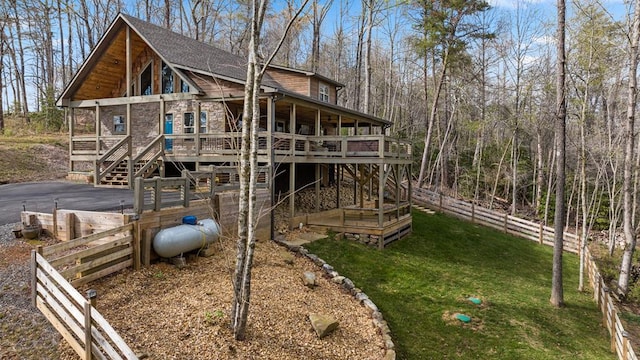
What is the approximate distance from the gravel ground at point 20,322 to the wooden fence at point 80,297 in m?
0.15

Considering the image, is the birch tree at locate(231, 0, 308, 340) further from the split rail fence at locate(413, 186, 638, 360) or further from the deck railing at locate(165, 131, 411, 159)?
the split rail fence at locate(413, 186, 638, 360)

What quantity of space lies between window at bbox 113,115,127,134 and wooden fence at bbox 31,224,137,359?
1223 centimetres

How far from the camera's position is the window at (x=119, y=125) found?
17.6 meters

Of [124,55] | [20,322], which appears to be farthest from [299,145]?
[20,322]

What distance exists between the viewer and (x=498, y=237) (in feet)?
60.5

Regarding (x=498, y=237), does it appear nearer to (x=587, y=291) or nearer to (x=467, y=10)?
(x=587, y=291)

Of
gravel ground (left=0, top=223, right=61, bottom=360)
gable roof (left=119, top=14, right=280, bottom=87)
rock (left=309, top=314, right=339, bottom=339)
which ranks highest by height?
gable roof (left=119, top=14, right=280, bottom=87)

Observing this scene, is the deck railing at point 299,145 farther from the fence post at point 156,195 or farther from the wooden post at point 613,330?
the wooden post at point 613,330

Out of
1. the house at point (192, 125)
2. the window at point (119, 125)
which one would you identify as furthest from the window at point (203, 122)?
the window at point (119, 125)

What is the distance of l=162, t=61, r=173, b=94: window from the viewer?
16438 mm

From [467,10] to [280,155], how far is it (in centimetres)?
1685

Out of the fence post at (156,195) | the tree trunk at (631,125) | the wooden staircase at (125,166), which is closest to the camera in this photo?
the fence post at (156,195)

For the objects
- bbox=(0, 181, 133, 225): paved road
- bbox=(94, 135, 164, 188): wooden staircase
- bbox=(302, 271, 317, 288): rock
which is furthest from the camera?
bbox=(94, 135, 164, 188): wooden staircase

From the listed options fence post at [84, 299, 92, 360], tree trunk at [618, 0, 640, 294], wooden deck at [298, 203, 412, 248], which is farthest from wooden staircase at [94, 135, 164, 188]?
tree trunk at [618, 0, 640, 294]
